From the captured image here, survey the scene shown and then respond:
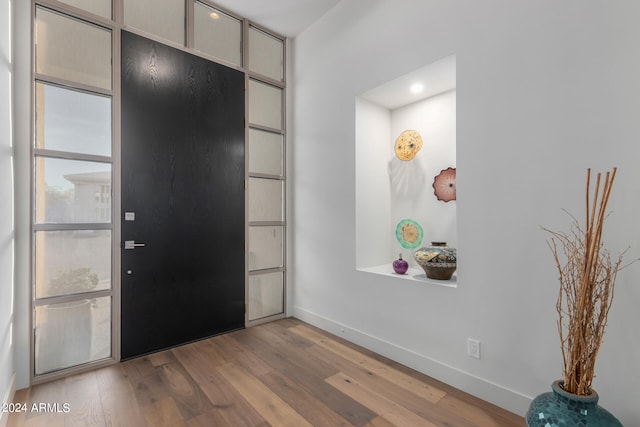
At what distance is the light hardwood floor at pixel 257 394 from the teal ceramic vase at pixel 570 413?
46 cm

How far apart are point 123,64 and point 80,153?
79cm

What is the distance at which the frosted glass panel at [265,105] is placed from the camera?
3359mm

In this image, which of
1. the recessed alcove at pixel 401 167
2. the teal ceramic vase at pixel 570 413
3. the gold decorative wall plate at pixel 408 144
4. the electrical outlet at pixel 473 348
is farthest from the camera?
the gold decorative wall plate at pixel 408 144

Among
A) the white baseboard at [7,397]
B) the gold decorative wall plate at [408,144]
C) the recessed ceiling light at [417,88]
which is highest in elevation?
the recessed ceiling light at [417,88]

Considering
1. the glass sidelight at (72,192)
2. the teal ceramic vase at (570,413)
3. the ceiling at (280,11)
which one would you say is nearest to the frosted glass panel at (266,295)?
the glass sidelight at (72,192)

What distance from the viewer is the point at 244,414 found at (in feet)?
6.03

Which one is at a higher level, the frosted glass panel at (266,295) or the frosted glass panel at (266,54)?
the frosted glass panel at (266,54)

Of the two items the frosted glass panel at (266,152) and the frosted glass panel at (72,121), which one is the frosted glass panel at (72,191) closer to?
the frosted glass panel at (72,121)

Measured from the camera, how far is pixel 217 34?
3121 millimetres

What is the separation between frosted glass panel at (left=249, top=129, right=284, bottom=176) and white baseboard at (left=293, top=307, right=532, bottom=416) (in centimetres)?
168

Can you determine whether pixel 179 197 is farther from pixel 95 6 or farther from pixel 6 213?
pixel 95 6

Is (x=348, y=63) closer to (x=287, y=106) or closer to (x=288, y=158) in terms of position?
(x=287, y=106)

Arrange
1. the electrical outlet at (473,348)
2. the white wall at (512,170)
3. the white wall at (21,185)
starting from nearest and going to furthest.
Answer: the white wall at (512,170) → the electrical outlet at (473,348) → the white wall at (21,185)

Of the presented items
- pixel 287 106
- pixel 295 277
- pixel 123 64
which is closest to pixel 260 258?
pixel 295 277
